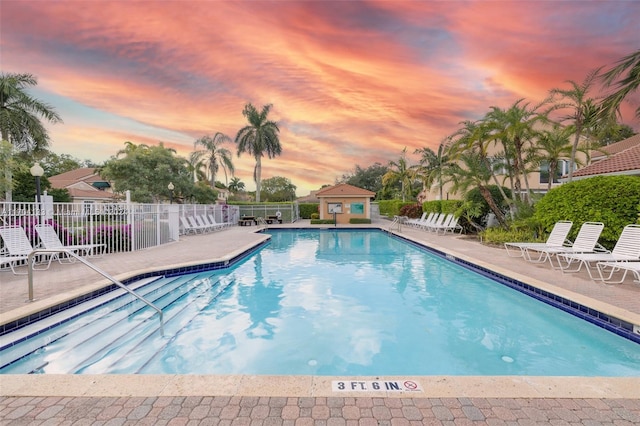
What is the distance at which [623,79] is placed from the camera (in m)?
7.40

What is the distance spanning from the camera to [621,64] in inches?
287

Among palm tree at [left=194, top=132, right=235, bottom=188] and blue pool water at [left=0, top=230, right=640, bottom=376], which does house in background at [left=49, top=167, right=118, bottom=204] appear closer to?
palm tree at [left=194, top=132, right=235, bottom=188]

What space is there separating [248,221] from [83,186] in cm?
2589

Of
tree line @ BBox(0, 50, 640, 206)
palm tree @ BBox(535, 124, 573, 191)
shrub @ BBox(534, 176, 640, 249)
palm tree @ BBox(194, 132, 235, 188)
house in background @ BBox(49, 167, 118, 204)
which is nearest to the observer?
shrub @ BBox(534, 176, 640, 249)

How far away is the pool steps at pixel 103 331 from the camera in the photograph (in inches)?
154

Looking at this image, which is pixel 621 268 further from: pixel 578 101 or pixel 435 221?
pixel 435 221

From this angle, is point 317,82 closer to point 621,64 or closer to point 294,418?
point 621,64

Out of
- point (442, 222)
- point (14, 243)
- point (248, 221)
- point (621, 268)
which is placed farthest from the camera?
point (248, 221)

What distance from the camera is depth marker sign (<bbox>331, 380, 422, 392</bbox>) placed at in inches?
109

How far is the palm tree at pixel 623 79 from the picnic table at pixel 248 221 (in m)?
21.9

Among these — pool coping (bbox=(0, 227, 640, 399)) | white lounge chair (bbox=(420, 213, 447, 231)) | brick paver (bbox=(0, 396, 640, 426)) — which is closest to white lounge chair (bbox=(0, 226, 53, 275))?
pool coping (bbox=(0, 227, 640, 399))

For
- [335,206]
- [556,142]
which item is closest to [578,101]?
[556,142]

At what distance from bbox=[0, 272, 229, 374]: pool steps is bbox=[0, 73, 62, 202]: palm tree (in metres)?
19.6

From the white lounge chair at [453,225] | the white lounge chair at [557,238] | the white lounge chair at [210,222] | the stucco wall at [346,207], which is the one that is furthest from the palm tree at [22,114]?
the white lounge chair at [557,238]
